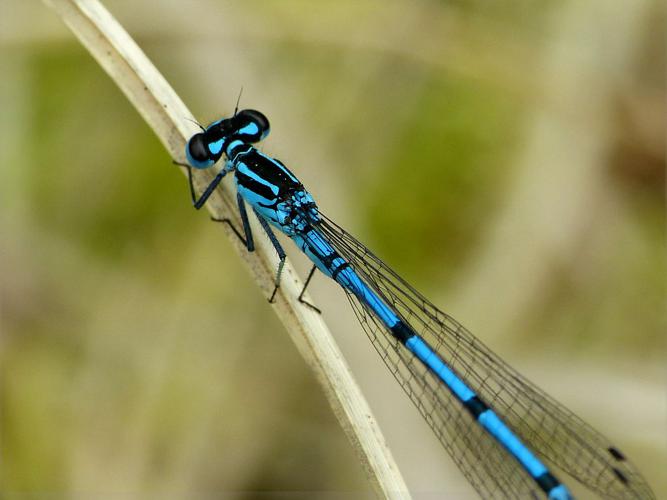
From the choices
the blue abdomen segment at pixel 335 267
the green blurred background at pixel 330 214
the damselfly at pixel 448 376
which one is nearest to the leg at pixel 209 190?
the damselfly at pixel 448 376

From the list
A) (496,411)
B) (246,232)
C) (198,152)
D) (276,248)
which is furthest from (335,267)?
(496,411)

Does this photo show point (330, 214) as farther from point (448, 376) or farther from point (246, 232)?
point (246, 232)

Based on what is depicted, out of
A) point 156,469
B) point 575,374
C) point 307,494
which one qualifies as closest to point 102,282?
point 156,469

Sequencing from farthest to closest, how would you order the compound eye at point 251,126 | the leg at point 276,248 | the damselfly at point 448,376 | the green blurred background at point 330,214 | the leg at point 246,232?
the green blurred background at point 330,214 < the compound eye at point 251,126 < the damselfly at point 448,376 < the leg at point 246,232 < the leg at point 276,248

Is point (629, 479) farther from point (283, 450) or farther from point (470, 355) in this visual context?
point (283, 450)

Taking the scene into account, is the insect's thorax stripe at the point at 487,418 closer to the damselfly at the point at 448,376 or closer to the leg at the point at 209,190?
the damselfly at the point at 448,376
